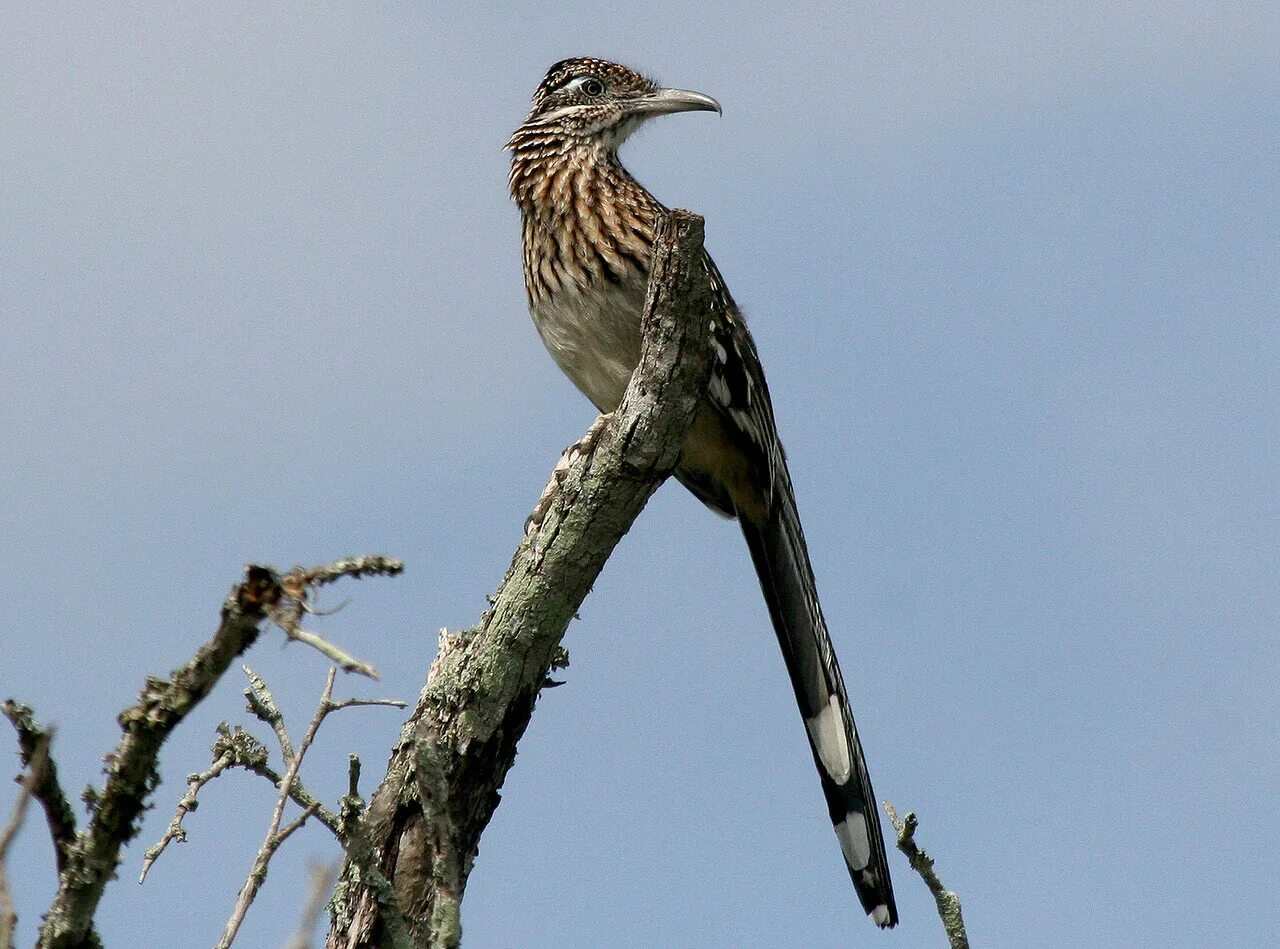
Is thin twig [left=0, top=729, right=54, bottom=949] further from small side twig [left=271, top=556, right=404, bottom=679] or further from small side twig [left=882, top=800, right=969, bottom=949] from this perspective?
small side twig [left=882, top=800, right=969, bottom=949]

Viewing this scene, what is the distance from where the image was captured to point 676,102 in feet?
23.4

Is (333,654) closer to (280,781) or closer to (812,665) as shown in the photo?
(280,781)

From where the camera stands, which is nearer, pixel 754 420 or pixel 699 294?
pixel 699 294

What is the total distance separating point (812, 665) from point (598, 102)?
279 cm

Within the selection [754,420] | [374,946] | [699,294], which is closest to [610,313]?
[754,420]

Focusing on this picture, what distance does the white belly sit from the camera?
5703mm

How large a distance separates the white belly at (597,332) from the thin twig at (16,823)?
3.53 m

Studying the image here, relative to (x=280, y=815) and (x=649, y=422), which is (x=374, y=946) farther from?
(x=649, y=422)

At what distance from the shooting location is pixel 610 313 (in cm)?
Answer: 571

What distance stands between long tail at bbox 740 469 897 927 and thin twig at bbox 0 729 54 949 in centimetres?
389

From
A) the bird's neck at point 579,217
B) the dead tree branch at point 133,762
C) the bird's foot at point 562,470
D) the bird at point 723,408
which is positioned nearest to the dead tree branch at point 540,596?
the bird's foot at point 562,470

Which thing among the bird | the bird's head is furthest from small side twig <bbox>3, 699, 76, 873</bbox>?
the bird's head

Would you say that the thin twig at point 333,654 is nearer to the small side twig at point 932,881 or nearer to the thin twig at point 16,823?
the thin twig at point 16,823

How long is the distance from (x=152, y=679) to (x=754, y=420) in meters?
3.67
